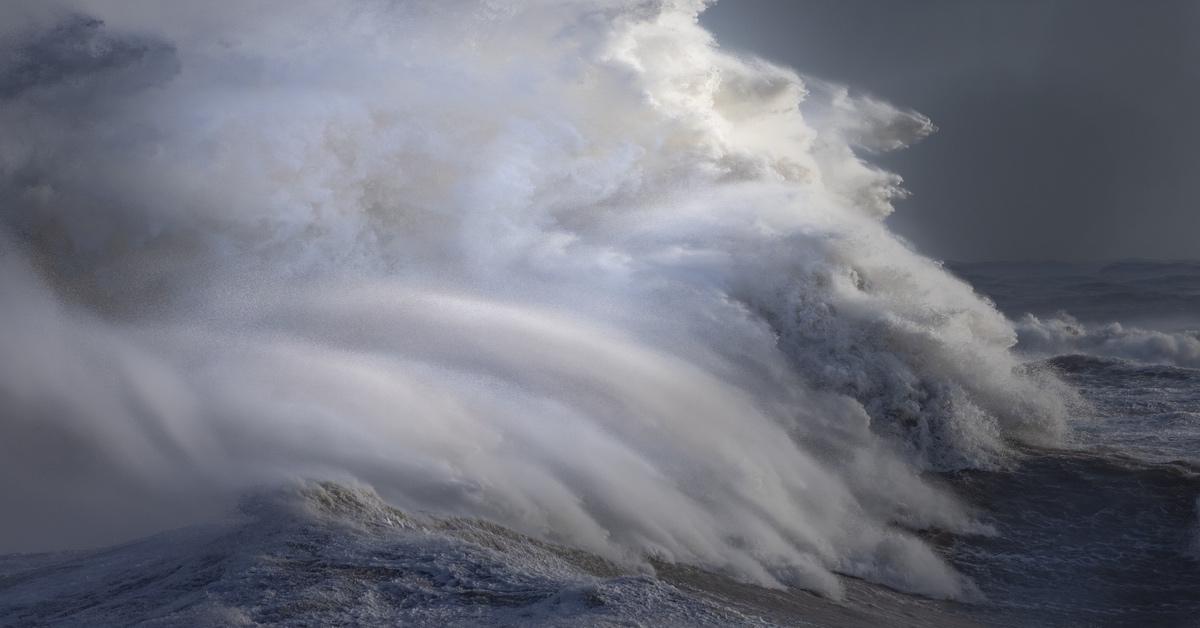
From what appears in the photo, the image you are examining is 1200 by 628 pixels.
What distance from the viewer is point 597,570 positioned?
5512 mm

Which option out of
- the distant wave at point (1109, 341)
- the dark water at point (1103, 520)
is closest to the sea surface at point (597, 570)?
the dark water at point (1103, 520)

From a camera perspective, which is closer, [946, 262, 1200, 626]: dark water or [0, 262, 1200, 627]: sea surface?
[0, 262, 1200, 627]: sea surface

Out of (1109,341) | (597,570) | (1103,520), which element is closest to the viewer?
(597,570)

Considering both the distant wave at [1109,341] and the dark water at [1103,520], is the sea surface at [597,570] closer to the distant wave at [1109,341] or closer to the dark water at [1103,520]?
the dark water at [1103,520]

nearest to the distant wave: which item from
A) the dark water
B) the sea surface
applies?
the dark water

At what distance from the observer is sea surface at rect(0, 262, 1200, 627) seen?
13.3 ft

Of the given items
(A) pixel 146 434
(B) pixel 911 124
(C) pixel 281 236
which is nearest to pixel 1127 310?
(B) pixel 911 124

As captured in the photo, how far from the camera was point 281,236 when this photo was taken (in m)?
8.55

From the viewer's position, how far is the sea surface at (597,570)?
405 cm

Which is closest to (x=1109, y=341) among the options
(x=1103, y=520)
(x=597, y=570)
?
(x=1103, y=520)

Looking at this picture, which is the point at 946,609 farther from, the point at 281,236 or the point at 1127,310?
the point at 1127,310

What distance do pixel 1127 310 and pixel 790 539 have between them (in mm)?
17366

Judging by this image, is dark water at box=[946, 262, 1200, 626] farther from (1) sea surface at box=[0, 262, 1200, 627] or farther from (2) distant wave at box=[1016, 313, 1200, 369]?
(2) distant wave at box=[1016, 313, 1200, 369]

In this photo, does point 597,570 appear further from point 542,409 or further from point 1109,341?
point 1109,341
